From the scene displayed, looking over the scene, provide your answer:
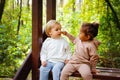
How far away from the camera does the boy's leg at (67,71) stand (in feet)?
9.79

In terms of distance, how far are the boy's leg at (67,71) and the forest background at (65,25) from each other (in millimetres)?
1743

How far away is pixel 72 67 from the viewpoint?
3018mm

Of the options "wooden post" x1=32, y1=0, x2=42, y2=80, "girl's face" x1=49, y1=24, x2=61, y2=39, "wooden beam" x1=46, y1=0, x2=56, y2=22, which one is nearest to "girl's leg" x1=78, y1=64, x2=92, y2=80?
"girl's face" x1=49, y1=24, x2=61, y2=39

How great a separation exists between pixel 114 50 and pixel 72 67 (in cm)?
202

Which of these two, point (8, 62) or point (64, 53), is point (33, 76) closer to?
point (64, 53)

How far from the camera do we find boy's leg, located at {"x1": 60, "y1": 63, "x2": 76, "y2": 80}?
2.98 m

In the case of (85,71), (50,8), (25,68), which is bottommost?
(25,68)

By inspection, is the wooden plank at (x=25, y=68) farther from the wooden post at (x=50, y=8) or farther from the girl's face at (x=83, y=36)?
the girl's face at (x=83, y=36)

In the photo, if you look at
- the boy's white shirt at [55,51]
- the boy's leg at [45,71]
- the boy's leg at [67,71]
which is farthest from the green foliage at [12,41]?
the boy's leg at [67,71]

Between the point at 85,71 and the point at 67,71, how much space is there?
7.9 inches

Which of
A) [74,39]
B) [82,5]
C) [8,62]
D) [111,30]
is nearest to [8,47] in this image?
[8,62]

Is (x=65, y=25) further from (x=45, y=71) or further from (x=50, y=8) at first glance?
(x=45, y=71)

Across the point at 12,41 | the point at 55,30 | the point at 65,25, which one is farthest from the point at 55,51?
the point at 12,41

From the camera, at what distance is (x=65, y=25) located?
5082 mm
